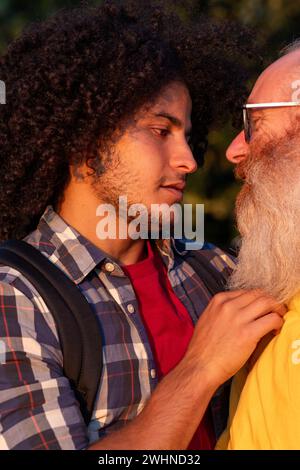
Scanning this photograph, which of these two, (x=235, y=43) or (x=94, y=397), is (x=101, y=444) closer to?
(x=94, y=397)

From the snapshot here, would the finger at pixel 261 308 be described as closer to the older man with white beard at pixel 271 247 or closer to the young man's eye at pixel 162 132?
the older man with white beard at pixel 271 247

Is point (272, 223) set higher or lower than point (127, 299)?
higher

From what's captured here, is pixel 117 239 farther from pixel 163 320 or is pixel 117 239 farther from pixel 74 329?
pixel 74 329

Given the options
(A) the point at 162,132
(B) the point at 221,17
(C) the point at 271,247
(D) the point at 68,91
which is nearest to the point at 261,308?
(C) the point at 271,247

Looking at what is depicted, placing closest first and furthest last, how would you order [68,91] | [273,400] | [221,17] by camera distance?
[273,400], [68,91], [221,17]

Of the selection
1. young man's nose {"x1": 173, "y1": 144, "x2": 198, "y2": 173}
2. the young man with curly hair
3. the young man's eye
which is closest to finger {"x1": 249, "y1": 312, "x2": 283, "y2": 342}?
the young man with curly hair

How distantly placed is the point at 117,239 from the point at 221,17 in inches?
126

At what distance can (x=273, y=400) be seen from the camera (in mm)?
2697

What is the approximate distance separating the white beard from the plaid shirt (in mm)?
446

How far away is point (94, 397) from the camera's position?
2893 mm

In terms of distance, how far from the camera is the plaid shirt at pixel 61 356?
9.05ft

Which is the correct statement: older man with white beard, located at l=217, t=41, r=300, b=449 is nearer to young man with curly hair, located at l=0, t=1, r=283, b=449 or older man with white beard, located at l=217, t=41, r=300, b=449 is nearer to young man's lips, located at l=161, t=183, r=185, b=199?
young man with curly hair, located at l=0, t=1, r=283, b=449
